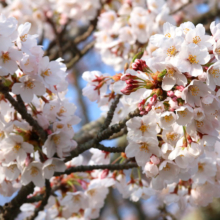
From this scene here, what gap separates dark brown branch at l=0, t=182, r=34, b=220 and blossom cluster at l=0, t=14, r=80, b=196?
0.75ft

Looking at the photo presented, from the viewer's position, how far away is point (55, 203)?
2.41 m

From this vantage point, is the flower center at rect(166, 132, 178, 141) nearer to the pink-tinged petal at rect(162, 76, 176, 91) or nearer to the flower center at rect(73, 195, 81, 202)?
the pink-tinged petal at rect(162, 76, 176, 91)

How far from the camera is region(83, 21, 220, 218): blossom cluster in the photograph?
1358mm

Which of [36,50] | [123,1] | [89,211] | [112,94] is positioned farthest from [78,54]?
[36,50]

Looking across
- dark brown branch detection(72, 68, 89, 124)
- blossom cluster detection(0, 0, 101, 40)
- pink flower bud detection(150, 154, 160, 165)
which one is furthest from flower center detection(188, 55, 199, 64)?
dark brown branch detection(72, 68, 89, 124)

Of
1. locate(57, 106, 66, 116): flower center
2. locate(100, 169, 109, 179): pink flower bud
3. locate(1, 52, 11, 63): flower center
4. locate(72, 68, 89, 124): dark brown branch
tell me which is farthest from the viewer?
locate(72, 68, 89, 124): dark brown branch

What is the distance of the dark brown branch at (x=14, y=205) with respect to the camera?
2032mm

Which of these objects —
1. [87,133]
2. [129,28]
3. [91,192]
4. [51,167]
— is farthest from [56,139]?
[129,28]

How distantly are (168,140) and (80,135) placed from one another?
1351mm

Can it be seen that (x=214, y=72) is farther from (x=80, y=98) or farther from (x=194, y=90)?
(x=80, y=98)

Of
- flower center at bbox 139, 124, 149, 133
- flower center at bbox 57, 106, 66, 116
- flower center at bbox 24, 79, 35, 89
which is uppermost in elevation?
flower center at bbox 24, 79, 35, 89

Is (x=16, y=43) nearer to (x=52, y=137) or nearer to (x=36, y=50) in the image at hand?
(x=36, y=50)

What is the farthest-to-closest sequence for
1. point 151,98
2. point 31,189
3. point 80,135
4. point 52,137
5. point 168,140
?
point 80,135, point 31,189, point 52,137, point 168,140, point 151,98

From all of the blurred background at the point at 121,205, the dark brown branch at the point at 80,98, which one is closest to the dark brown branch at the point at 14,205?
the blurred background at the point at 121,205
